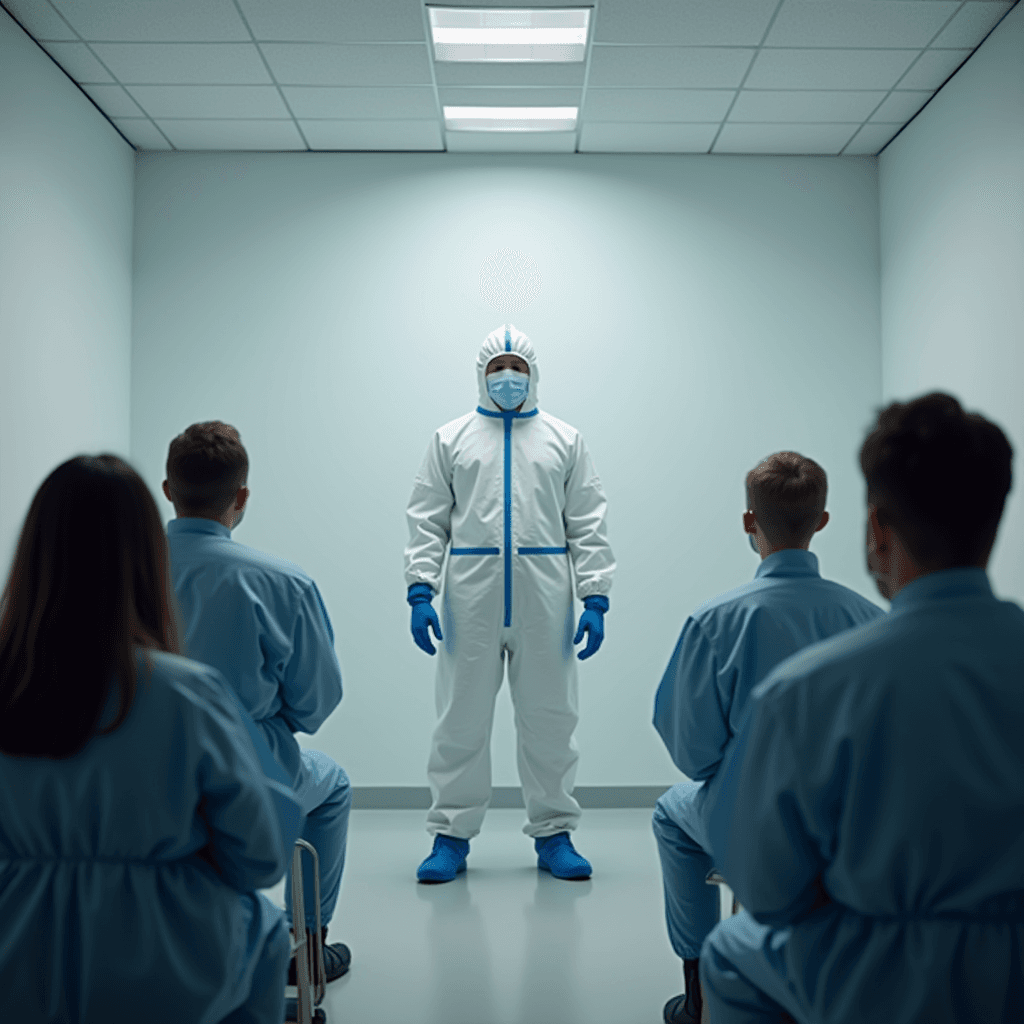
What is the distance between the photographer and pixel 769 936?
120 cm

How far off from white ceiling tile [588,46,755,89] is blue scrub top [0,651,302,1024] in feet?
9.43

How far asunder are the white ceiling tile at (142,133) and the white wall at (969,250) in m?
2.93

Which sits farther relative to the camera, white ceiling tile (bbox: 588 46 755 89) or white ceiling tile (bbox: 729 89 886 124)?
white ceiling tile (bbox: 729 89 886 124)

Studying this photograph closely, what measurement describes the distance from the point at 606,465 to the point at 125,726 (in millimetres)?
3136

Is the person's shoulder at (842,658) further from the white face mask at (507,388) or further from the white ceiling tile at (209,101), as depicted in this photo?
the white ceiling tile at (209,101)

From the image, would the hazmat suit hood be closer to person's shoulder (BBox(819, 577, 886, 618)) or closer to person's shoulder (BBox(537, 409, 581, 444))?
person's shoulder (BBox(537, 409, 581, 444))

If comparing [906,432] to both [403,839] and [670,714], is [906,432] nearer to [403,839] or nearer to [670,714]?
[670,714]

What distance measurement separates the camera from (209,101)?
12.0 ft

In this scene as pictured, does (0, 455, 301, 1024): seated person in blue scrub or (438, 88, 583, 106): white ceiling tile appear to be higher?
(438, 88, 583, 106): white ceiling tile

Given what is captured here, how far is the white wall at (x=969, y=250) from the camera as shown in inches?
120

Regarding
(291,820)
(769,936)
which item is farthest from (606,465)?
(769,936)

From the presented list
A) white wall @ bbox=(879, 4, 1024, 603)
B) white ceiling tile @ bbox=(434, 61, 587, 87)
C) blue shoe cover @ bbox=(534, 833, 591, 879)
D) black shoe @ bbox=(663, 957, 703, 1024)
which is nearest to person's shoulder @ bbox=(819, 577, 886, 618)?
black shoe @ bbox=(663, 957, 703, 1024)

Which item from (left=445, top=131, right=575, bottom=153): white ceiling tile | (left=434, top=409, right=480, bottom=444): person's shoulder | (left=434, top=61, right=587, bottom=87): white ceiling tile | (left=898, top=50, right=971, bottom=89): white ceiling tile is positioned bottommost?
(left=434, top=409, right=480, bottom=444): person's shoulder

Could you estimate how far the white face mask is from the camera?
3.18m
